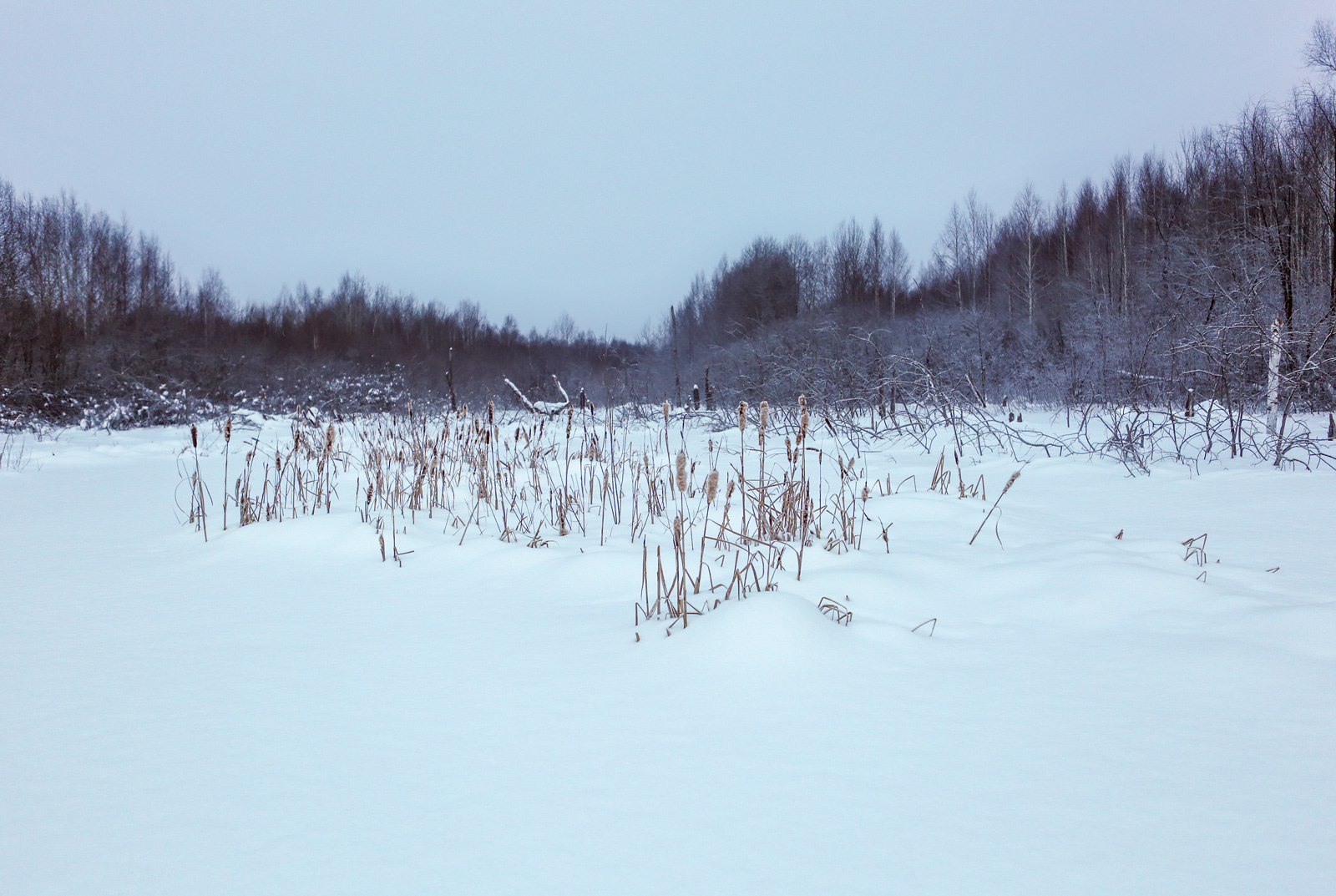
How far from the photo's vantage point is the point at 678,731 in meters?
1.20

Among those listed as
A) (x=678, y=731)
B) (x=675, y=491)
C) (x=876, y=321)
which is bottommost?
(x=678, y=731)

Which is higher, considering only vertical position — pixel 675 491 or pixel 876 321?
pixel 876 321

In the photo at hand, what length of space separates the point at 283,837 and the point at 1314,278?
2187 centimetres

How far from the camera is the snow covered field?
0.85m

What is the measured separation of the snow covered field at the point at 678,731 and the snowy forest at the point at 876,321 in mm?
3219

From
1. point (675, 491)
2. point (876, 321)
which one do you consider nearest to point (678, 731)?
point (675, 491)

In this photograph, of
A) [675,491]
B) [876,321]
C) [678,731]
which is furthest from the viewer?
[876,321]

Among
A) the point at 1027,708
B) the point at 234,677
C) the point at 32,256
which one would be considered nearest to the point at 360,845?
the point at 234,677

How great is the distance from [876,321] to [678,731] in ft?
85.3

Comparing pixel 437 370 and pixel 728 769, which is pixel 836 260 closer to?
pixel 437 370

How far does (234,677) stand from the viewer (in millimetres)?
1471

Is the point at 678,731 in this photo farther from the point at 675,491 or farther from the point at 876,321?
the point at 876,321

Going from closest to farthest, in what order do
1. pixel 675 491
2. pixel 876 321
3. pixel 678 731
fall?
pixel 678 731
pixel 675 491
pixel 876 321

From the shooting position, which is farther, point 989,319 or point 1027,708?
point 989,319
